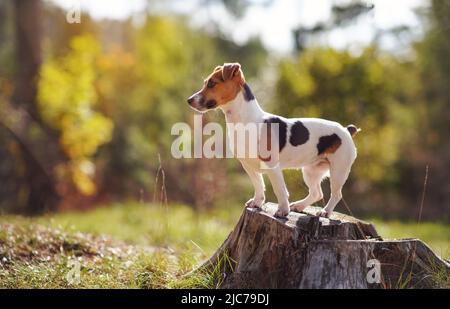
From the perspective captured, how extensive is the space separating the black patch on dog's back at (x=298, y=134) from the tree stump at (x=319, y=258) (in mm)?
717

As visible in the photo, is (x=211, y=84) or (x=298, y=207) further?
(x=298, y=207)

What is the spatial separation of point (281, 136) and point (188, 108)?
10.5 m

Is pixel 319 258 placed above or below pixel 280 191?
below

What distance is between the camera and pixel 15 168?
51.3 feet

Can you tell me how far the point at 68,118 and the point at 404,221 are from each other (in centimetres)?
927

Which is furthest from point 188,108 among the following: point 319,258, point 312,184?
point 319,258

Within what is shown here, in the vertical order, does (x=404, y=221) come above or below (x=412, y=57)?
below

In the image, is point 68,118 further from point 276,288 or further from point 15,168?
point 276,288

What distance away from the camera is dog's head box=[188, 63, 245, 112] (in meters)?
5.12

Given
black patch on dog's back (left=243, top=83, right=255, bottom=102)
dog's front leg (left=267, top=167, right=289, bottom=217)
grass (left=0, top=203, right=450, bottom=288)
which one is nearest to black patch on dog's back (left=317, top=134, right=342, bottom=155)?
dog's front leg (left=267, top=167, right=289, bottom=217)

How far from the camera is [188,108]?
15.6m

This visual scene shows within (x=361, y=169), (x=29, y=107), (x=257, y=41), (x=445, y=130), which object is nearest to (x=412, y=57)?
(x=445, y=130)

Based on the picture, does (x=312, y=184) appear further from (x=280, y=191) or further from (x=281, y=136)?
(x=281, y=136)
